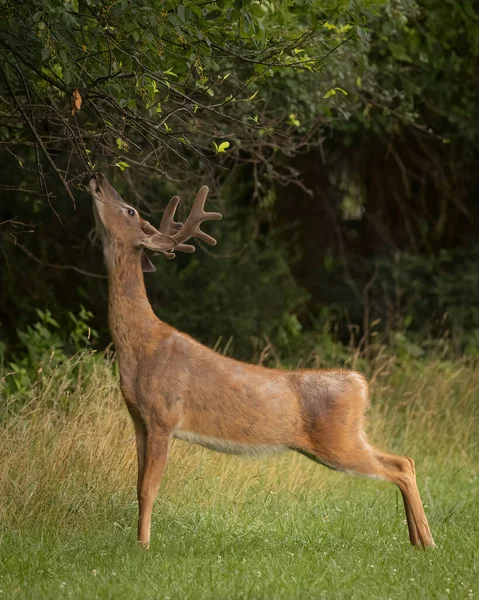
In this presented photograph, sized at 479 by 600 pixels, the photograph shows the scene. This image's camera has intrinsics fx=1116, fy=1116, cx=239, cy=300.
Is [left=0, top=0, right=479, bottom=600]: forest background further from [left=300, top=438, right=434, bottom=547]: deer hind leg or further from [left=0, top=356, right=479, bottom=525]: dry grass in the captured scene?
[left=300, top=438, right=434, bottom=547]: deer hind leg

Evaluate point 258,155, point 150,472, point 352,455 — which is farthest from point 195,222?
point 258,155

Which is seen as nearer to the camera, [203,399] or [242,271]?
[203,399]

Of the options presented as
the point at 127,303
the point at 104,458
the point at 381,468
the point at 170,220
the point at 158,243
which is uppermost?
the point at 170,220

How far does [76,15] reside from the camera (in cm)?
650

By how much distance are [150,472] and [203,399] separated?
0.50m

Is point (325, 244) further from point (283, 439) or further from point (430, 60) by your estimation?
point (283, 439)

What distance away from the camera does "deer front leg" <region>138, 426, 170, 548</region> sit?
6184 mm

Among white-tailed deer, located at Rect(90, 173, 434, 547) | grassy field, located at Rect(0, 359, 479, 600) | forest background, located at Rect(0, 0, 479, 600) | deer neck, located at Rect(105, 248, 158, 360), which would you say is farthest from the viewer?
deer neck, located at Rect(105, 248, 158, 360)

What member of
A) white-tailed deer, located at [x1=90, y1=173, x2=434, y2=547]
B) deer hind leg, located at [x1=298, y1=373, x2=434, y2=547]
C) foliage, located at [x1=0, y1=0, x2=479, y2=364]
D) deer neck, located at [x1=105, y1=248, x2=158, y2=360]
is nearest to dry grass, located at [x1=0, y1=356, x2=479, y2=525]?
white-tailed deer, located at [x1=90, y1=173, x2=434, y2=547]

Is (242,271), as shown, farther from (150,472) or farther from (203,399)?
(150,472)

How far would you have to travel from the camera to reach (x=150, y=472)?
6.24 meters

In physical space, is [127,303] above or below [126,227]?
below

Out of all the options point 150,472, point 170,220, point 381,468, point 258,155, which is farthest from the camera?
point 258,155

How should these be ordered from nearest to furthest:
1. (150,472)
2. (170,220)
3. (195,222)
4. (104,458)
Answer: (150,472) < (195,222) < (170,220) < (104,458)
